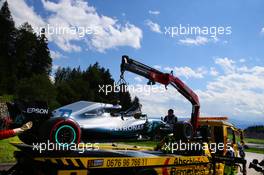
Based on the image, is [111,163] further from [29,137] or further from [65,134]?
[29,137]

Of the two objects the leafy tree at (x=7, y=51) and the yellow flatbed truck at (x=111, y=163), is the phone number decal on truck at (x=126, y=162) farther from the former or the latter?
the leafy tree at (x=7, y=51)

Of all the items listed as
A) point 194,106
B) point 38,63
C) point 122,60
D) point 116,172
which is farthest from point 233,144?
point 38,63

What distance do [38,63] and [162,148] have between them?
73819mm

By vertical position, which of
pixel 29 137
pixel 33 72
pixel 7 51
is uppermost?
pixel 7 51

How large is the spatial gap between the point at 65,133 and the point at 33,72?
7438cm

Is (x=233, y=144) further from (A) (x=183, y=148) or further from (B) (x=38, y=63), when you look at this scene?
(B) (x=38, y=63)

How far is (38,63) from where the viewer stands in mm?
81875

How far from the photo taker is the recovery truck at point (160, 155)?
7.51 meters

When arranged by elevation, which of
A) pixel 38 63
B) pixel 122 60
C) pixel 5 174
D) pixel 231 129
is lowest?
pixel 5 174

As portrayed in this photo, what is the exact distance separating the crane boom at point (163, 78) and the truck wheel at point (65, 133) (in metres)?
3.28

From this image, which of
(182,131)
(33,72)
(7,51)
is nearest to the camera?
(182,131)

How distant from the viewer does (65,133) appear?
833cm

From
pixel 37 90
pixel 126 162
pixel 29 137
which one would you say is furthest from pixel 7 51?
pixel 126 162

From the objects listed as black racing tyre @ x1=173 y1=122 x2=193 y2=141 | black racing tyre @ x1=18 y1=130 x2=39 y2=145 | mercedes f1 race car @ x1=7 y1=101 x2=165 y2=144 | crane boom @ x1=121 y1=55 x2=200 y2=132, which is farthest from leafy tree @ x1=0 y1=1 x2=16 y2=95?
black racing tyre @ x1=18 y1=130 x2=39 y2=145
